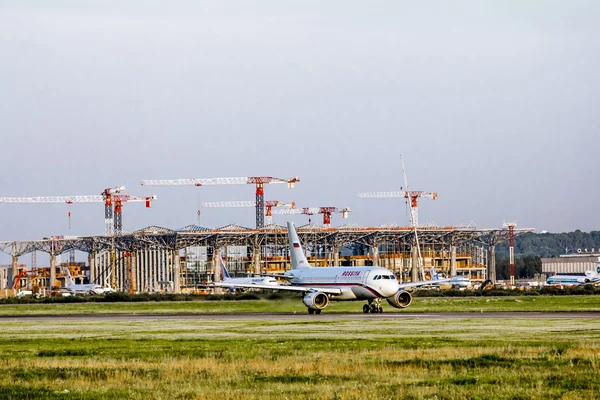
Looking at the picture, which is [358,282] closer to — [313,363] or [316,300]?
[316,300]

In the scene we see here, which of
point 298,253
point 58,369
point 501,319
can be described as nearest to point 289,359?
point 58,369

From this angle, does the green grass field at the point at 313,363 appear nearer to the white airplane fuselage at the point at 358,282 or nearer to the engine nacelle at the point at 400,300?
the white airplane fuselage at the point at 358,282

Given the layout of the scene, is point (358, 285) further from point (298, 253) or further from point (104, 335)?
point (104, 335)

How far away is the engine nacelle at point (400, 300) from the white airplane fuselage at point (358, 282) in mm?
984

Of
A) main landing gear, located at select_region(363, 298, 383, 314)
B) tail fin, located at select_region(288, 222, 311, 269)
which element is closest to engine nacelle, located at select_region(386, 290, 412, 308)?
main landing gear, located at select_region(363, 298, 383, 314)

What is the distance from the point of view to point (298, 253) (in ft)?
324

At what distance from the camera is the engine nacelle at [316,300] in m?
79.7

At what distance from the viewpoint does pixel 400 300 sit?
82875 millimetres

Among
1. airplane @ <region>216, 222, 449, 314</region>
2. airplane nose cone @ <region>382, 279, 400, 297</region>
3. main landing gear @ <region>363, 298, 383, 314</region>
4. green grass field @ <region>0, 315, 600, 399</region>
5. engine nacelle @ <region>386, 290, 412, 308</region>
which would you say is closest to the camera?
green grass field @ <region>0, 315, 600, 399</region>

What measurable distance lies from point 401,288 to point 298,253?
1666 centimetres

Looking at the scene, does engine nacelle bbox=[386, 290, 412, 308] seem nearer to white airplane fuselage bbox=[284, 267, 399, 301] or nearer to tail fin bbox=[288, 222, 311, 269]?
white airplane fuselage bbox=[284, 267, 399, 301]

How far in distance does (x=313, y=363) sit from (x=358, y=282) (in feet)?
158

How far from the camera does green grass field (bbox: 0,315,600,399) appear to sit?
26.8 meters

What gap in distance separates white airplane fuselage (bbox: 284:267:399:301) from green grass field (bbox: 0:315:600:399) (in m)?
25.2
